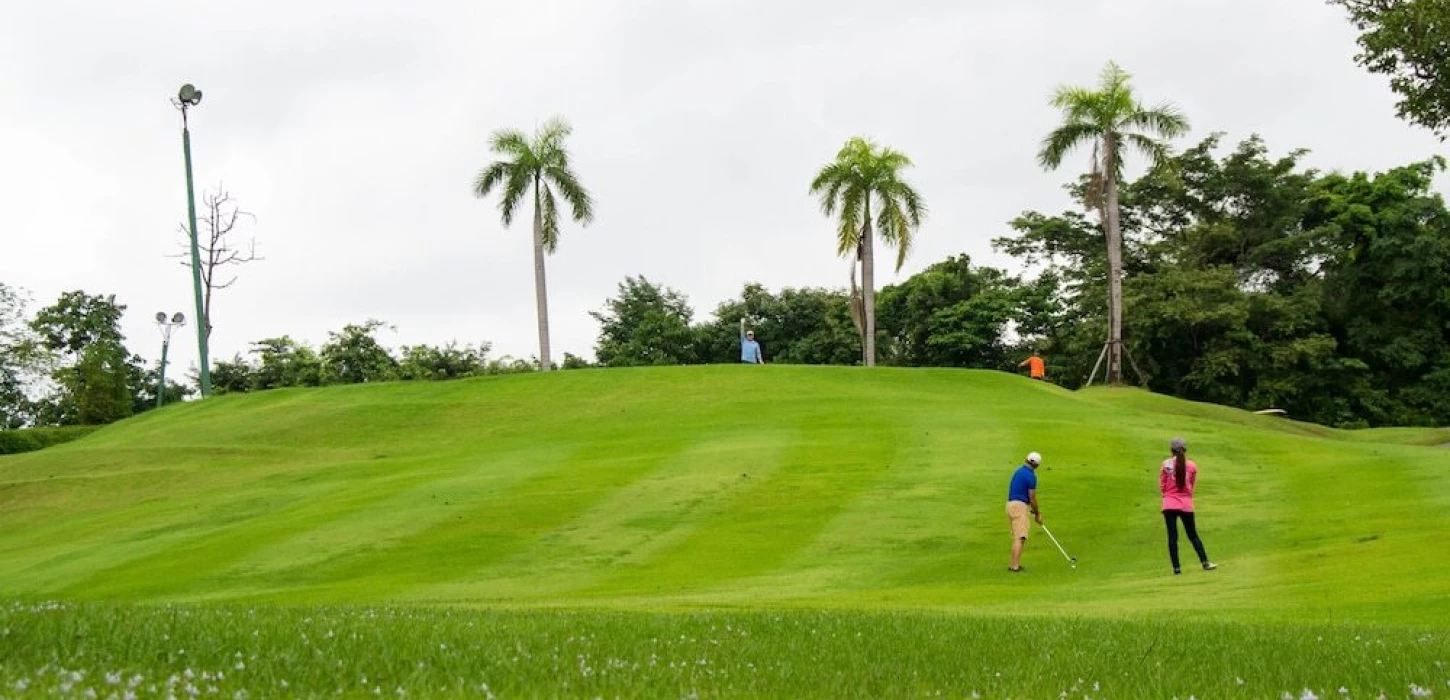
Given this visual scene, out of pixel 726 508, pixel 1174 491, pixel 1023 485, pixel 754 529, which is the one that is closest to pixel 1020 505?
pixel 1023 485

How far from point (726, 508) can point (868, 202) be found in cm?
3477

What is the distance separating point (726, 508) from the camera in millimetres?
26703

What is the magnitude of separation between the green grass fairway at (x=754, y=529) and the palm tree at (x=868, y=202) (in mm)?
11228

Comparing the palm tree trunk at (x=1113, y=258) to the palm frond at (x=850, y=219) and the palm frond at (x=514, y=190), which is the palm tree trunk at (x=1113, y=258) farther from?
the palm frond at (x=514, y=190)

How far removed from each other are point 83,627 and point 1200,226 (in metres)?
70.3

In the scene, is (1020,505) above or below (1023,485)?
below

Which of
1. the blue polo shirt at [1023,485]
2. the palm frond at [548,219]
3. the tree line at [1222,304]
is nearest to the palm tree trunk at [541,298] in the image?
the palm frond at [548,219]

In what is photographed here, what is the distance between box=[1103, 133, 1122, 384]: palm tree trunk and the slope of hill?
28.7ft

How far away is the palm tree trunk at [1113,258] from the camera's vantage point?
178 feet

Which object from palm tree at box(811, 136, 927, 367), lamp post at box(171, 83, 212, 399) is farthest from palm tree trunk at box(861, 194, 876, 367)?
lamp post at box(171, 83, 212, 399)

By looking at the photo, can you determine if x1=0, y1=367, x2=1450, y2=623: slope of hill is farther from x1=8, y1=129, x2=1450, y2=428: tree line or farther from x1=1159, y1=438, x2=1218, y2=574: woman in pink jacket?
x1=8, y1=129, x2=1450, y2=428: tree line

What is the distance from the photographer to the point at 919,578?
2092 cm

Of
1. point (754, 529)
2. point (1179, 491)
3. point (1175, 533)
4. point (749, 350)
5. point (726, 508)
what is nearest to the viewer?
point (1175, 533)

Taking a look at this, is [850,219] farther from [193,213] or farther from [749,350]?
[193,213]
